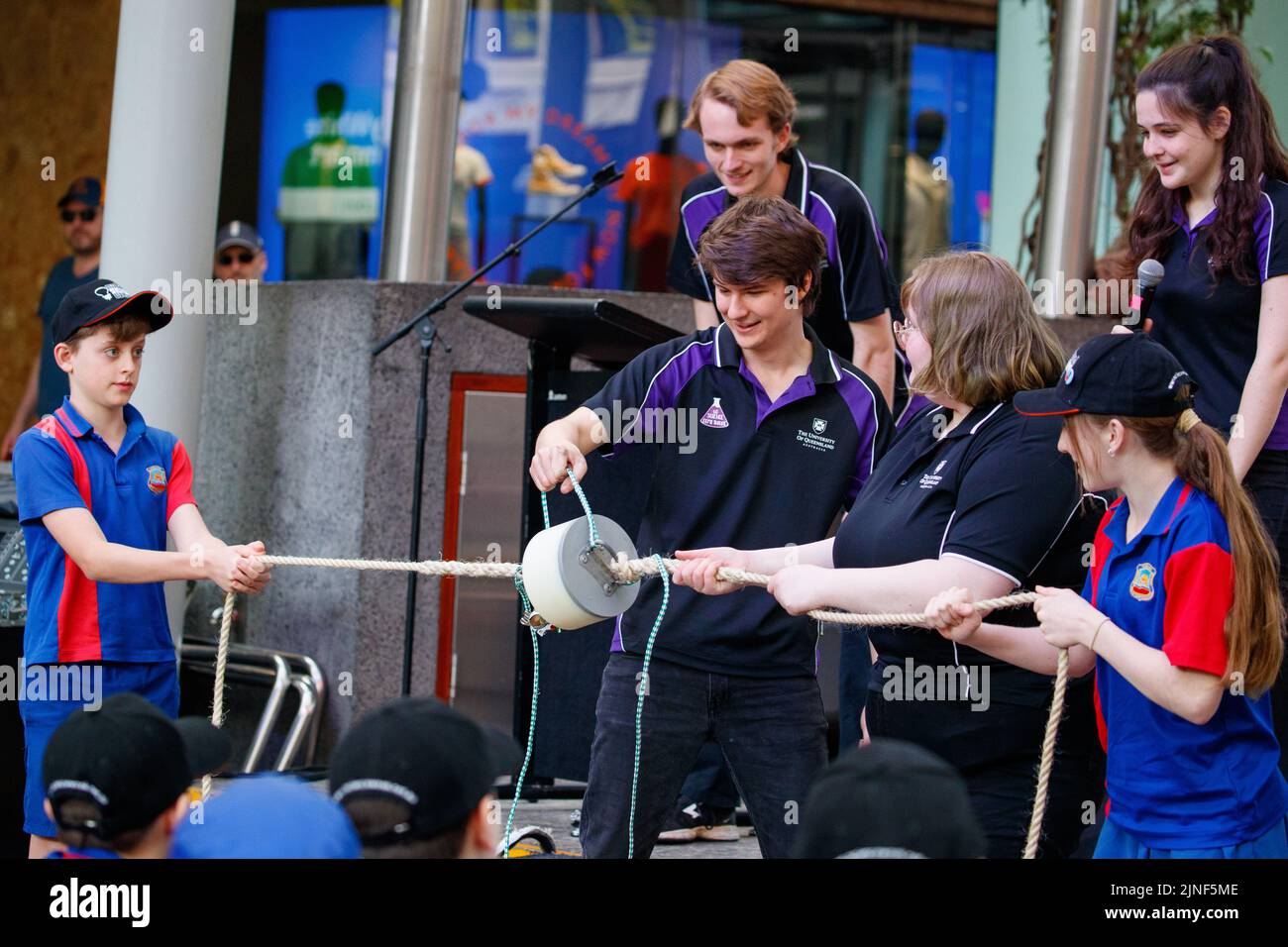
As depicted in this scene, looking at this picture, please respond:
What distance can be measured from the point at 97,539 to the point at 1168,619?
2235 mm

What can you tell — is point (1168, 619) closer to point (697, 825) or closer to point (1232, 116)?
point (1232, 116)

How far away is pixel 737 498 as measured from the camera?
3301 millimetres

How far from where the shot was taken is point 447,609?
5746 mm

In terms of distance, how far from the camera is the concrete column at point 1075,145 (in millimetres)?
6750

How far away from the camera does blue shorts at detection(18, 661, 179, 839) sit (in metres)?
3.42

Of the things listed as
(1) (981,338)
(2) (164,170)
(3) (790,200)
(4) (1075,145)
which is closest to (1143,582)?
(1) (981,338)

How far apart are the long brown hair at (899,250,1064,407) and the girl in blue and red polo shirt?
0.19 meters

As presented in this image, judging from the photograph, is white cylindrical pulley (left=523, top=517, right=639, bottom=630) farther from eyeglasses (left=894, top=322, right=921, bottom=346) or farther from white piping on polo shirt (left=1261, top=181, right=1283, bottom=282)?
white piping on polo shirt (left=1261, top=181, right=1283, bottom=282)

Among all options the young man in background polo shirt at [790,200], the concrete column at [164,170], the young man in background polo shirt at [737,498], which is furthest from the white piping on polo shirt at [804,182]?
the concrete column at [164,170]

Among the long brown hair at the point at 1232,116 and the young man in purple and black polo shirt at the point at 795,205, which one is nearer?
the long brown hair at the point at 1232,116

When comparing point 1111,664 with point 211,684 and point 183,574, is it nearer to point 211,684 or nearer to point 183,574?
point 183,574

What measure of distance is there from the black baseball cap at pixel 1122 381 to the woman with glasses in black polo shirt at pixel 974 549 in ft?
0.62

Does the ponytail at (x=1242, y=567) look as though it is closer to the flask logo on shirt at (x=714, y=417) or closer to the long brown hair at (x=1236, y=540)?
the long brown hair at (x=1236, y=540)
